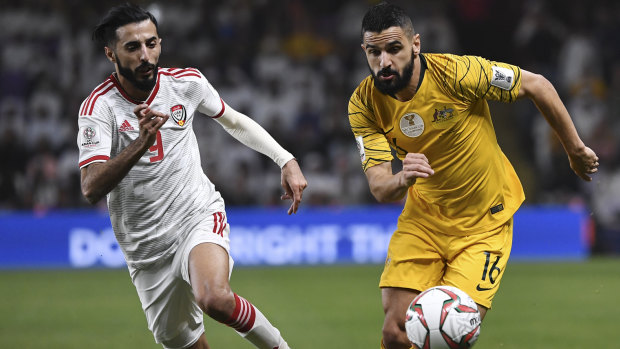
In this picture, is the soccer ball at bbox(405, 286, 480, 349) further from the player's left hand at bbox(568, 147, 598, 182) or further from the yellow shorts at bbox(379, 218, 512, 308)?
the player's left hand at bbox(568, 147, 598, 182)

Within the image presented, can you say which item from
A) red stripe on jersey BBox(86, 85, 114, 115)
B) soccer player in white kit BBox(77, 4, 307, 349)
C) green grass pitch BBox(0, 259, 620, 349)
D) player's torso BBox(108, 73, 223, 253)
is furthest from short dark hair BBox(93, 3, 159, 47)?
green grass pitch BBox(0, 259, 620, 349)

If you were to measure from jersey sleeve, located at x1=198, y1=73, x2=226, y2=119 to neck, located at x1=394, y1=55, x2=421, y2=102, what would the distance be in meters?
1.19

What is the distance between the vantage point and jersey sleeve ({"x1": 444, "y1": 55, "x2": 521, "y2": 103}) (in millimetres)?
4977

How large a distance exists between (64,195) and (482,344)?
892 cm

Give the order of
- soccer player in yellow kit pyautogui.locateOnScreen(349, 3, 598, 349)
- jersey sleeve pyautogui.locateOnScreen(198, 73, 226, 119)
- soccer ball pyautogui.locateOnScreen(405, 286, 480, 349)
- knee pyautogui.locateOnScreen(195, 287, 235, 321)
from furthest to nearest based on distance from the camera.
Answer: jersey sleeve pyautogui.locateOnScreen(198, 73, 226, 119) < soccer player in yellow kit pyautogui.locateOnScreen(349, 3, 598, 349) < knee pyautogui.locateOnScreen(195, 287, 235, 321) < soccer ball pyautogui.locateOnScreen(405, 286, 480, 349)

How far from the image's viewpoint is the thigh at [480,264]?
4977mm

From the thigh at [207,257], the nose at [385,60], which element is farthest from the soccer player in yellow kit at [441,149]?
the thigh at [207,257]

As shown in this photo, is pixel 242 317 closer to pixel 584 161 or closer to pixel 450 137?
pixel 450 137

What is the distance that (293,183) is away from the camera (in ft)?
17.4

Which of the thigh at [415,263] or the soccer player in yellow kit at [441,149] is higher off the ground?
the soccer player in yellow kit at [441,149]

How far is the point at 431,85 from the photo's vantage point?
5031 mm

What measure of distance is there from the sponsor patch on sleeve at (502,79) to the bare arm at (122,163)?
6.35ft

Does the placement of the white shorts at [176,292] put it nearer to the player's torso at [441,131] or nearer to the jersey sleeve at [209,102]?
the jersey sleeve at [209,102]

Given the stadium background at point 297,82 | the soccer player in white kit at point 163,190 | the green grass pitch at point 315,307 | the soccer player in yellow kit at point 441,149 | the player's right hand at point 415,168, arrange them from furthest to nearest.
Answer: the stadium background at point 297,82
the green grass pitch at point 315,307
the soccer player in yellow kit at point 441,149
the soccer player in white kit at point 163,190
the player's right hand at point 415,168
